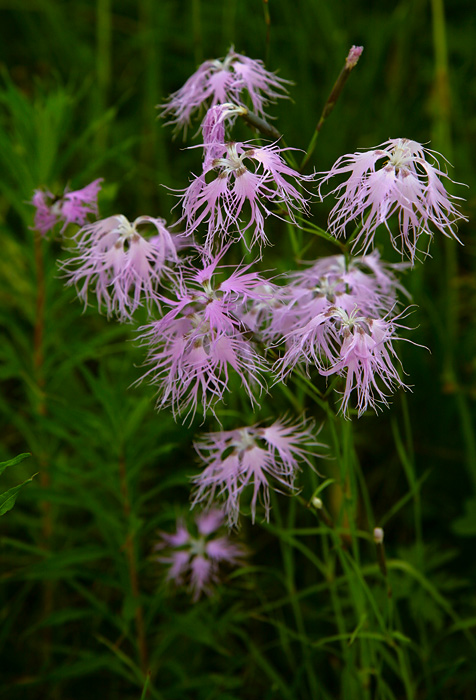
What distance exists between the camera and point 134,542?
36.2 inches

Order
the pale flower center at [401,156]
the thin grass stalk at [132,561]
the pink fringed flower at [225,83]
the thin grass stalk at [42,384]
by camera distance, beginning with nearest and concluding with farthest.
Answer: the pale flower center at [401,156], the pink fringed flower at [225,83], the thin grass stalk at [132,561], the thin grass stalk at [42,384]

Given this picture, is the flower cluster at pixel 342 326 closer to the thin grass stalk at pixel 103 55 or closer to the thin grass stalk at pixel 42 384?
the thin grass stalk at pixel 42 384

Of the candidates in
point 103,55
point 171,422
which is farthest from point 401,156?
point 103,55

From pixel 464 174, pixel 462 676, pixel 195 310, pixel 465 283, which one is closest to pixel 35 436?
pixel 195 310

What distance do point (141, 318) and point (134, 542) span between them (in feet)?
1.07

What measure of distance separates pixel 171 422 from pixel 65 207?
13.8 inches

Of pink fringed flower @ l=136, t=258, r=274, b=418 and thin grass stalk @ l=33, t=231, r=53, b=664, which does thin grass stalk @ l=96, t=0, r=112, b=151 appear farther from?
pink fringed flower @ l=136, t=258, r=274, b=418

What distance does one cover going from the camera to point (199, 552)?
0.98 metres

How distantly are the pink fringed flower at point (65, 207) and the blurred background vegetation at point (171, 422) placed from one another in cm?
12

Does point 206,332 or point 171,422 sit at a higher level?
point 206,332

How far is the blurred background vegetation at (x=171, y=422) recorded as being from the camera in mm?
876

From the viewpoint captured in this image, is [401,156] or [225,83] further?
[225,83]

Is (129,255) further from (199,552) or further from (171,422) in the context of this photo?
(199,552)

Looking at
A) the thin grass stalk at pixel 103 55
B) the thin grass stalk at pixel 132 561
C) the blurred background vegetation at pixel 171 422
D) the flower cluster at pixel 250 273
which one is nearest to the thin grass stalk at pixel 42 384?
the blurred background vegetation at pixel 171 422
